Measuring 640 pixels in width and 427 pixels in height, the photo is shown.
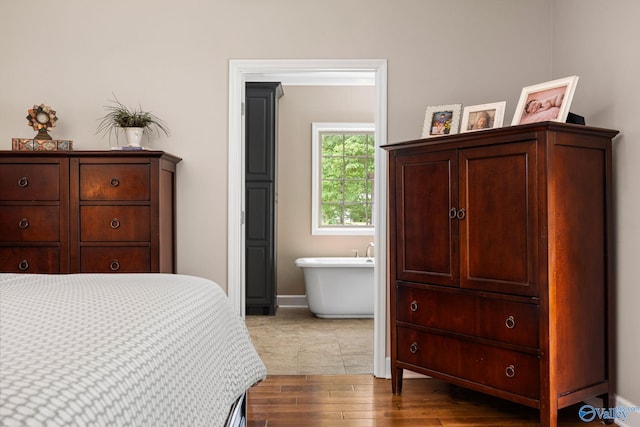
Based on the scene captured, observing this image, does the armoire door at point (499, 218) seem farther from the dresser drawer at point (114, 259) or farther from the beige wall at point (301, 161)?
the beige wall at point (301, 161)

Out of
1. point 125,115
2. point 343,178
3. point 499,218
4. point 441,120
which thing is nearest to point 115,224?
point 125,115

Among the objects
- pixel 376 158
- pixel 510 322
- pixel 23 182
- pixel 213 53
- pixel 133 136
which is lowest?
pixel 510 322

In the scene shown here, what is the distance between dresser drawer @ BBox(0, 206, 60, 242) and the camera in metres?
3.10

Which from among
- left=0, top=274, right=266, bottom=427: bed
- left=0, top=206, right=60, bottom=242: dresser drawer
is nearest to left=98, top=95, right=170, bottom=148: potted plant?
left=0, top=206, right=60, bottom=242: dresser drawer

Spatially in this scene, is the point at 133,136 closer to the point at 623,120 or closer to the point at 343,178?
the point at 623,120

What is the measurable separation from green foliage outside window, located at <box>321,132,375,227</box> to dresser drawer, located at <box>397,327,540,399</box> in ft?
10.6

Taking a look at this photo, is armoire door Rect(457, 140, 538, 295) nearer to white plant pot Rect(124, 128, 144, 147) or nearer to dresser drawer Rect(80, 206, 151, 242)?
dresser drawer Rect(80, 206, 151, 242)

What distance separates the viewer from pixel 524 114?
2.81 meters

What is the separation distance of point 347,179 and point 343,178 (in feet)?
0.16

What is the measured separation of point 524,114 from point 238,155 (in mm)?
1721

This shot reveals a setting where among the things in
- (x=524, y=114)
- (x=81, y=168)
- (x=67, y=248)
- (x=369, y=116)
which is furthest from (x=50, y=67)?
(x=369, y=116)

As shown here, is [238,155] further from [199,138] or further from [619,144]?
[619,144]

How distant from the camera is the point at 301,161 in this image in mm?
6191

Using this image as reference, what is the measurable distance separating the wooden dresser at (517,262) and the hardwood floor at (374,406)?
18 cm
